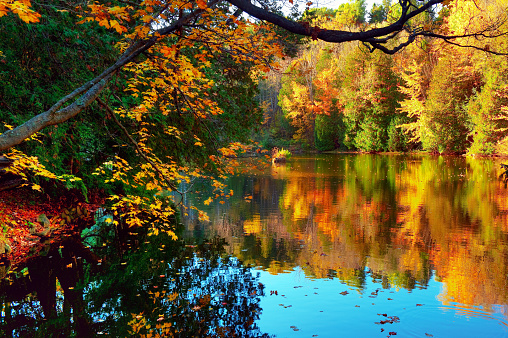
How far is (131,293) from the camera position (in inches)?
275

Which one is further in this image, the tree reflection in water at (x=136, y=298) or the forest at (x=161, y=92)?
the tree reflection in water at (x=136, y=298)

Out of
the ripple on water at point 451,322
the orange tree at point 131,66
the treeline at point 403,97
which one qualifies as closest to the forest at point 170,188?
the orange tree at point 131,66

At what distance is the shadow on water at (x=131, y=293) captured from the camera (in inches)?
225

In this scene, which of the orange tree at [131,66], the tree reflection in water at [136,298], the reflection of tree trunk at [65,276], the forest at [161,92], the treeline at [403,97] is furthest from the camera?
the treeline at [403,97]

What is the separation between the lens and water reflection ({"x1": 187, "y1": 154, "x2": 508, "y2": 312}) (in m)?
7.54

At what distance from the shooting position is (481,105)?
32.2m

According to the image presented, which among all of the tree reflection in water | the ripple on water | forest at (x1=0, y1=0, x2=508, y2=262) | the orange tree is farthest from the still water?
the orange tree

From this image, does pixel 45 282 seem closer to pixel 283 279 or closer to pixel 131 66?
pixel 131 66

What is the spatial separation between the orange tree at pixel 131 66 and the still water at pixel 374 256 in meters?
2.18

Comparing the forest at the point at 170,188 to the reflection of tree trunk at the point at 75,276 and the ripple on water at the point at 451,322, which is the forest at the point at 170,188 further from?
the ripple on water at the point at 451,322

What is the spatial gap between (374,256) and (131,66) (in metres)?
5.82

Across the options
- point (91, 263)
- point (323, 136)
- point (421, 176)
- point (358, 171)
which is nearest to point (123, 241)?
point (91, 263)

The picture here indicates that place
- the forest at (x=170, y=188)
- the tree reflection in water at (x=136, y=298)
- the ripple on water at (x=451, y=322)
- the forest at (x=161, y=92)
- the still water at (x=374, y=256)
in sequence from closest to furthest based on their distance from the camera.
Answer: the forest at (x=161, y=92) < the forest at (x=170, y=188) < the ripple on water at (x=451, y=322) < the tree reflection in water at (x=136, y=298) < the still water at (x=374, y=256)

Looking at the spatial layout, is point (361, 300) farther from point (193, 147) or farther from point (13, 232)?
point (13, 232)
